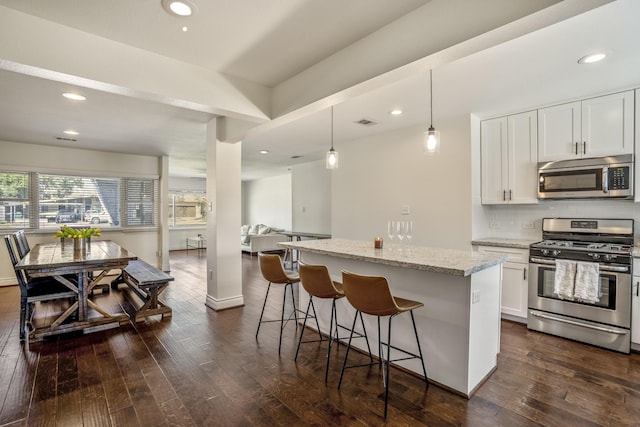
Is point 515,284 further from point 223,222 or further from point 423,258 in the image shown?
point 223,222

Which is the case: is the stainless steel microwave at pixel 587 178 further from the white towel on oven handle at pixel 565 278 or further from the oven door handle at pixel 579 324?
the oven door handle at pixel 579 324

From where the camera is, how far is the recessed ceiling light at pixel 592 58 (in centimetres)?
229

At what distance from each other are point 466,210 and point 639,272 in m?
1.57

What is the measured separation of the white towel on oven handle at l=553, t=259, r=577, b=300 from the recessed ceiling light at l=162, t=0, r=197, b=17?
12.4 feet

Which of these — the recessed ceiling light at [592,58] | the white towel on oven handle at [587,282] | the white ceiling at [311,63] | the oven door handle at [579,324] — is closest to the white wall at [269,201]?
the white ceiling at [311,63]

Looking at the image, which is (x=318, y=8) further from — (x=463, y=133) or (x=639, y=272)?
(x=639, y=272)

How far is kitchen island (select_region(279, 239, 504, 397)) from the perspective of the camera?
2.12 meters

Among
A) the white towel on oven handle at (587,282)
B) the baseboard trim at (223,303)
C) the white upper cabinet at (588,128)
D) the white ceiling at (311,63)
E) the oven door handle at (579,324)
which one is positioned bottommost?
the baseboard trim at (223,303)

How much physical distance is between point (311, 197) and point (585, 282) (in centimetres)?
574

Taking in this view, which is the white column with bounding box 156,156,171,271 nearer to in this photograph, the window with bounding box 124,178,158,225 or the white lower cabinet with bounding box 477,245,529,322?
the window with bounding box 124,178,158,225

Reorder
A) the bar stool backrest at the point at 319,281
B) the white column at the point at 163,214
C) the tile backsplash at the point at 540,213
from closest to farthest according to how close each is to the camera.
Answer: the bar stool backrest at the point at 319,281, the tile backsplash at the point at 540,213, the white column at the point at 163,214

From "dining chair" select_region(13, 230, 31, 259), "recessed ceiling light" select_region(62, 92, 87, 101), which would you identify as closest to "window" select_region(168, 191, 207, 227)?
"dining chair" select_region(13, 230, 31, 259)

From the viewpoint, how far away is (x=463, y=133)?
3807 millimetres

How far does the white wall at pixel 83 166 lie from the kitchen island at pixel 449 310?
570cm
